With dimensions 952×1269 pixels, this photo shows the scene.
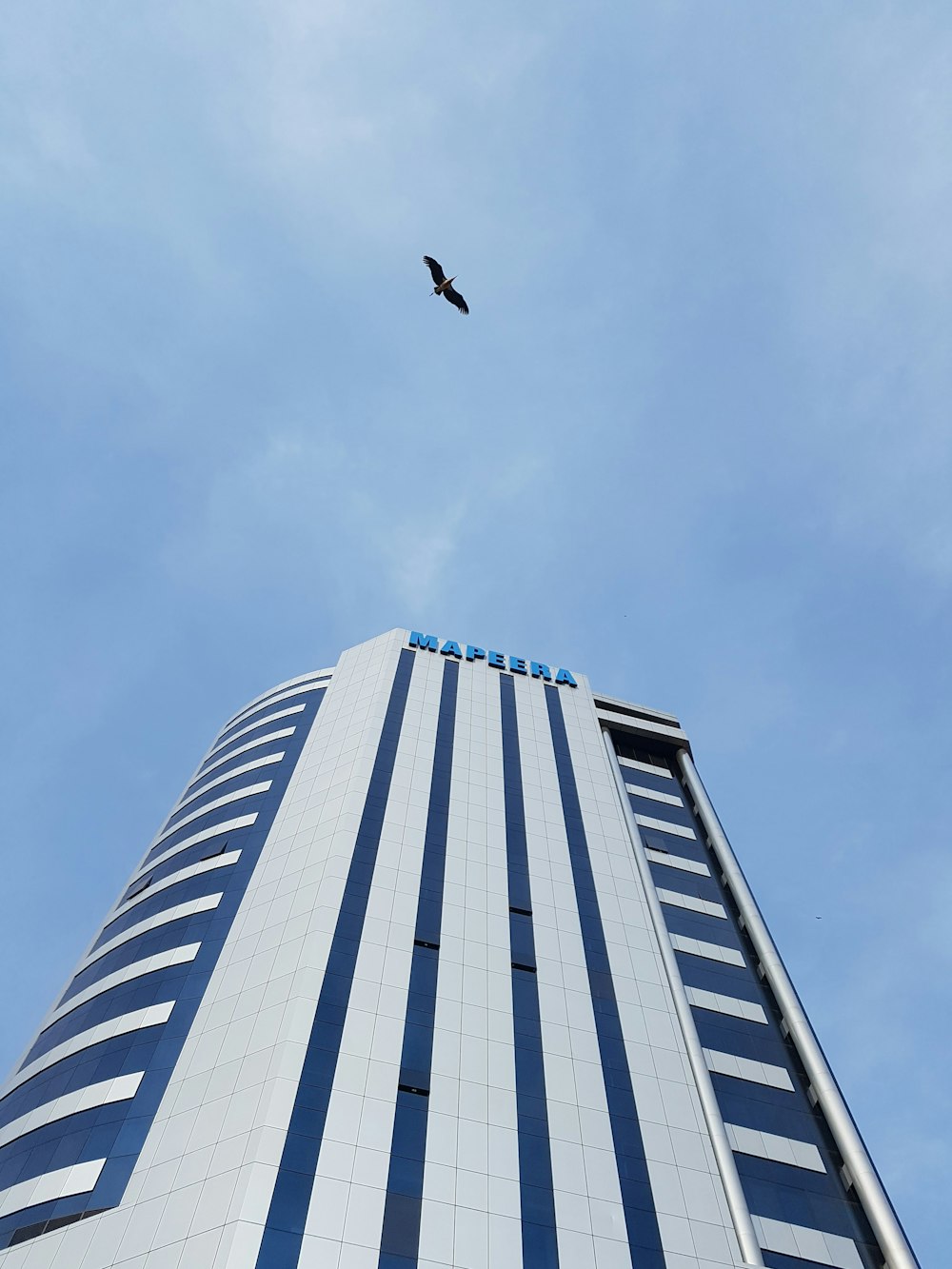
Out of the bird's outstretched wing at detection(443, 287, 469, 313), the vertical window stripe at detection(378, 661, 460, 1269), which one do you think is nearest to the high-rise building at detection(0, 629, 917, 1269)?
the vertical window stripe at detection(378, 661, 460, 1269)

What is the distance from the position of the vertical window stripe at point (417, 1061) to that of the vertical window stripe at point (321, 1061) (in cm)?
279

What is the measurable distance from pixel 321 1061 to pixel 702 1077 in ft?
59.0

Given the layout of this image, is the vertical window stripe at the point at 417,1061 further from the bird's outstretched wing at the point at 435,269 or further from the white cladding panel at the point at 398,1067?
the bird's outstretched wing at the point at 435,269

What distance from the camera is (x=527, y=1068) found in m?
38.3

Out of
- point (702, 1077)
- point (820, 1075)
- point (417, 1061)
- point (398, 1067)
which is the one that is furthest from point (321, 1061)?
point (820, 1075)

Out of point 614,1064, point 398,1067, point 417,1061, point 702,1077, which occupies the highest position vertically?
point 702,1077

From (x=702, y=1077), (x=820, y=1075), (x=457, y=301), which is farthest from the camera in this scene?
(x=820, y=1075)

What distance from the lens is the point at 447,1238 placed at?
1201 inches

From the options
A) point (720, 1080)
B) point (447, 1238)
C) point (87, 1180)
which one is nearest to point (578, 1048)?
point (720, 1080)

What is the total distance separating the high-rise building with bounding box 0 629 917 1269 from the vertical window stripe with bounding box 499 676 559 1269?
114 millimetres

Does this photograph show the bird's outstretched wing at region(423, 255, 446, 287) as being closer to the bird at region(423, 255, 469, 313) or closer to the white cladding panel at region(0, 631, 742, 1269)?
the bird at region(423, 255, 469, 313)

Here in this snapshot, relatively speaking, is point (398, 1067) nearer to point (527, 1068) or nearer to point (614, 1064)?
point (527, 1068)

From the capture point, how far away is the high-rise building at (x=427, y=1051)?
103ft

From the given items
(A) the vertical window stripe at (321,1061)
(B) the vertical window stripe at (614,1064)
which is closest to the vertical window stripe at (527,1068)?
(B) the vertical window stripe at (614,1064)
